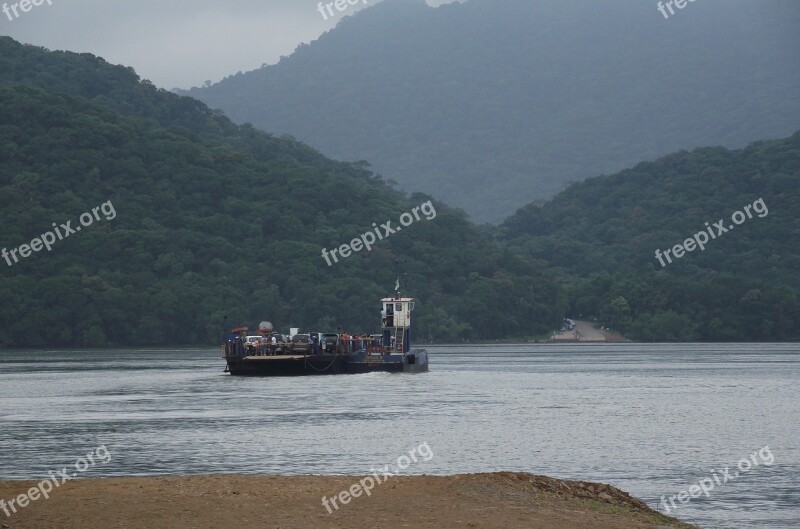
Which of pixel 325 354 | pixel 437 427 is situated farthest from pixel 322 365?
pixel 437 427

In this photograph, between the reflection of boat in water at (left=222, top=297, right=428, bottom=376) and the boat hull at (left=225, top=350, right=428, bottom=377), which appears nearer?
the boat hull at (left=225, top=350, right=428, bottom=377)

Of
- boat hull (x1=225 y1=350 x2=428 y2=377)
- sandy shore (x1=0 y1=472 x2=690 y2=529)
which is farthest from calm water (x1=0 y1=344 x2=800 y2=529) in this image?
sandy shore (x1=0 y1=472 x2=690 y2=529)

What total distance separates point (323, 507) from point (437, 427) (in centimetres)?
2957

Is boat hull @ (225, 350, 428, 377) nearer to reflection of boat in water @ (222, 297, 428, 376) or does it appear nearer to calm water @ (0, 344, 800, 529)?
reflection of boat in water @ (222, 297, 428, 376)

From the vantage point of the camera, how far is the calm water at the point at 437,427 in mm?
38938

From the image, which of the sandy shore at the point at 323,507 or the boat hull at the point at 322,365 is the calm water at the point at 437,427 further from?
the sandy shore at the point at 323,507

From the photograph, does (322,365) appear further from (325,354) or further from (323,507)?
(323,507)

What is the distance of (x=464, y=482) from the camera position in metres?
28.8

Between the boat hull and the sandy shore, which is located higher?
the boat hull

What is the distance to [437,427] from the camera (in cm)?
5506

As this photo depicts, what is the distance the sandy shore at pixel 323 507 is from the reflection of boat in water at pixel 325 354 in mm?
72852

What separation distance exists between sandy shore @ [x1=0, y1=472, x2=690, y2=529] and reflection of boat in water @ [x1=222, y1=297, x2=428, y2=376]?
7285cm

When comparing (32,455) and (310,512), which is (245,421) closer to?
(32,455)

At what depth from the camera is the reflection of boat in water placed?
103 metres
